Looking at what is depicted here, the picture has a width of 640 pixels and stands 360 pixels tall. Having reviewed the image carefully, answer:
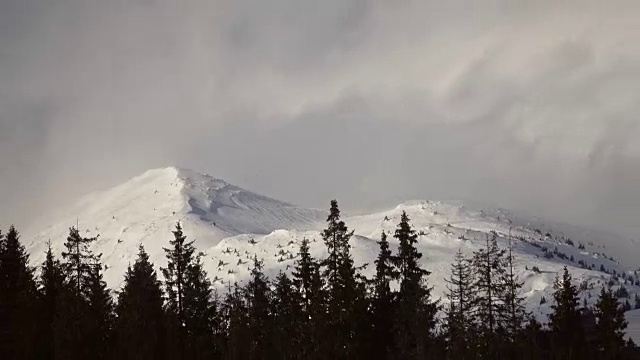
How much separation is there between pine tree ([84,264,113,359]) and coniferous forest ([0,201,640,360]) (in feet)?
0.45

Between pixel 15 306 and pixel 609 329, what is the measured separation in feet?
185

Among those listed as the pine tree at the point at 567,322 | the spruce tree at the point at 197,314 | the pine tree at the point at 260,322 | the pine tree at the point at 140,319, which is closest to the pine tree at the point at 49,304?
the pine tree at the point at 140,319

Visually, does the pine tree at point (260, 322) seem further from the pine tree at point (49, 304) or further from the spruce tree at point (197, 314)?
the pine tree at point (49, 304)

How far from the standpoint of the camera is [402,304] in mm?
61531

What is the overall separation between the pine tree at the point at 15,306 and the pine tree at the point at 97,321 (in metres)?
5.16

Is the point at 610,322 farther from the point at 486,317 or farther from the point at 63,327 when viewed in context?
the point at 63,327

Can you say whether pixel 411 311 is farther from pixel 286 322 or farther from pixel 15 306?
pixel 15 306

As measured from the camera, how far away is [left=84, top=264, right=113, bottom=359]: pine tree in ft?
214

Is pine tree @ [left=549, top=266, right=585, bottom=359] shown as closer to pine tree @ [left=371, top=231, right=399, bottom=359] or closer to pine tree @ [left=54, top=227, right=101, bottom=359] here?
pine tree @ [left=371, top=231, right=399, bottom=359]

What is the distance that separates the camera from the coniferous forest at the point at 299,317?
196 ft

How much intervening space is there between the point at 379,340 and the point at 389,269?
622 cm

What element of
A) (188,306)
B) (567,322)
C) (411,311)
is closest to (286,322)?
(188,306)

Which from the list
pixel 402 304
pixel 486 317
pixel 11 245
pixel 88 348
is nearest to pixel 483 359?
pixel 486 317

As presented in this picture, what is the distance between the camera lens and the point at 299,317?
233 ft
